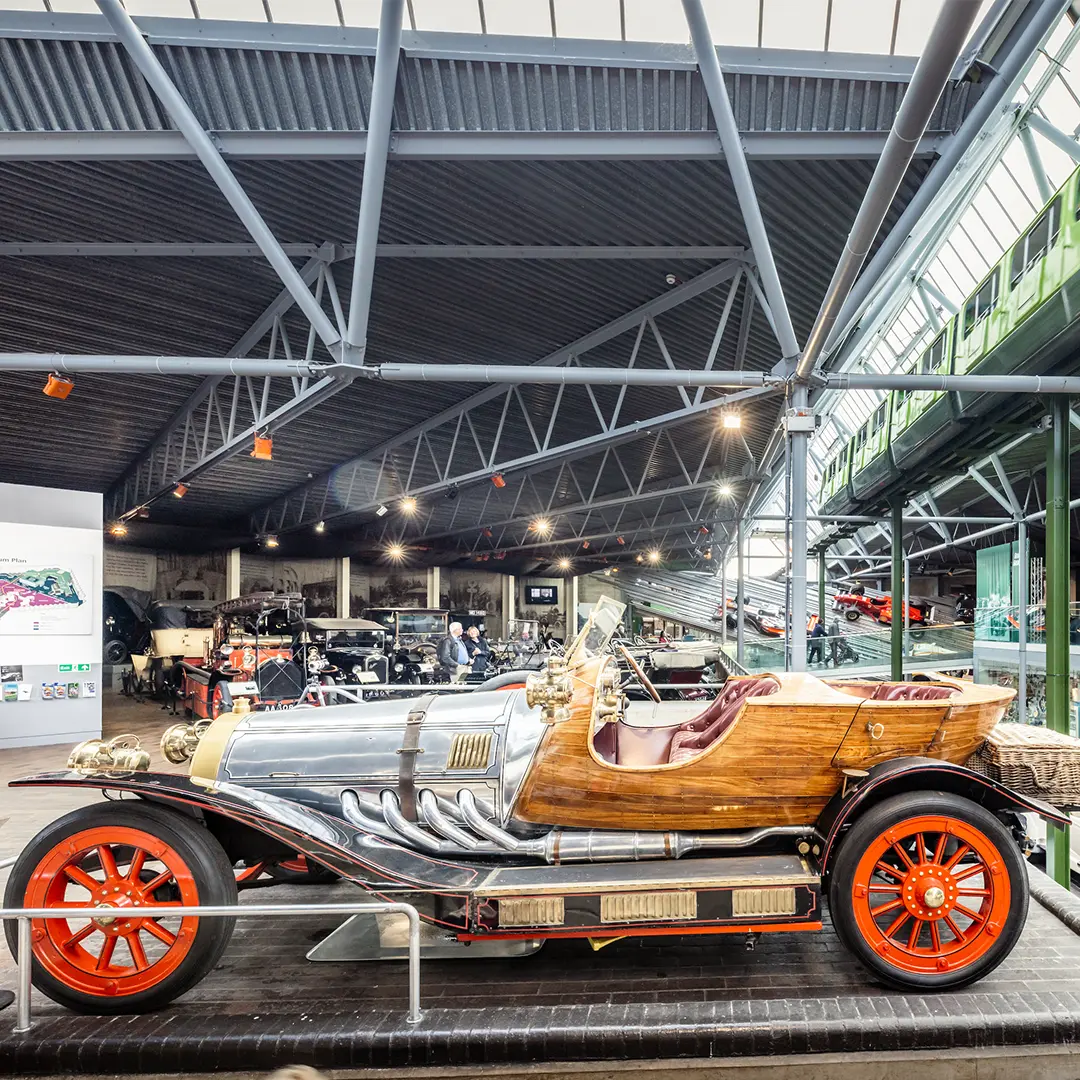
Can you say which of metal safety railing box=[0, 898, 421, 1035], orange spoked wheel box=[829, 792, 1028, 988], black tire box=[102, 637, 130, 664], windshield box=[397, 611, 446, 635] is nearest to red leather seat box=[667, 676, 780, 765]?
orange spoked wheel box=[829, 792, 1028, 988]

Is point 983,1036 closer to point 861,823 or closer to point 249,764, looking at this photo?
point 861,823

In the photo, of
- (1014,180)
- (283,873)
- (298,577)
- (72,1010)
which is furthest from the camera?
(298,577)

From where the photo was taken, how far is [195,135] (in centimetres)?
555

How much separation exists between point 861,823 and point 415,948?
5.62 feet

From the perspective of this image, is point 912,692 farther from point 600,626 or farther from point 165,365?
point 165,365

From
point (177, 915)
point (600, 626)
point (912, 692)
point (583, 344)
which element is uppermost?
point (583, 344)

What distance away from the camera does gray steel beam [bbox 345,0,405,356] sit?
4812mm

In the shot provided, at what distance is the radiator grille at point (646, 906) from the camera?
2.56 metres

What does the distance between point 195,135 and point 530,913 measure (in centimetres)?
613

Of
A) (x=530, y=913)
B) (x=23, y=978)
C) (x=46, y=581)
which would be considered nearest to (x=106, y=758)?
(x=23, y=978)

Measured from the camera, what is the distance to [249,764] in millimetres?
2996

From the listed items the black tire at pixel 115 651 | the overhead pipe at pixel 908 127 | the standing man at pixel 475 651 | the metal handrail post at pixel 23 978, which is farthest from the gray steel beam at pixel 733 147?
the black tire at pixel 115 651

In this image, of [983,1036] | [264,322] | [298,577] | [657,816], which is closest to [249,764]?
[657,816]

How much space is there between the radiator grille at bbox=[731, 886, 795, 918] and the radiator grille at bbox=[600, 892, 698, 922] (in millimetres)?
154
